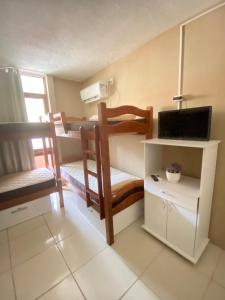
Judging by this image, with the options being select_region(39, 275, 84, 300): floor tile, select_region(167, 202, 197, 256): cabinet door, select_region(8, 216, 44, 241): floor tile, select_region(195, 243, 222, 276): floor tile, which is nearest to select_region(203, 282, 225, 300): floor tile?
select_region(195, 243, 222, 276): floor tile

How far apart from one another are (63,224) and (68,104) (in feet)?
8.12

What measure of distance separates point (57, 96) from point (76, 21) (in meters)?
1.84

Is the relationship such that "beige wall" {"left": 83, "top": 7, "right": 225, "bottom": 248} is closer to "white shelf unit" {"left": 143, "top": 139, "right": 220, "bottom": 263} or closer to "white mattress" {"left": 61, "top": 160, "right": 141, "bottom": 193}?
"white shelf unit" {"left": 143, "top": 139, "right": 220, "bottom": 263}

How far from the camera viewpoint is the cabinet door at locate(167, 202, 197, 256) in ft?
→ 4.50

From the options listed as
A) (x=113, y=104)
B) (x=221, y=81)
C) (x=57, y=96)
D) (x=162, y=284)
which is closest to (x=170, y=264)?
(x=162, y=284)

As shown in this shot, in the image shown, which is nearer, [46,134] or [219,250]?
[219,250]

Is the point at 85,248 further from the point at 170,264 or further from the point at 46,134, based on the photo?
the point at 46,134

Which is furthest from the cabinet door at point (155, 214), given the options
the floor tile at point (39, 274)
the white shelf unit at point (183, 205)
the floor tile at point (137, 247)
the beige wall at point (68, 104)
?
the beige wall at point (68, 104)

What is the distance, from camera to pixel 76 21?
146cm

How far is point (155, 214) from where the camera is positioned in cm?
169

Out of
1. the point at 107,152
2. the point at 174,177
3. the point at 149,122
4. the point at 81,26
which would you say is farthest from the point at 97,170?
the point at 81,26

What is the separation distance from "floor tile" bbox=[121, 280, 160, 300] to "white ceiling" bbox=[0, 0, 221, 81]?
2.51 m

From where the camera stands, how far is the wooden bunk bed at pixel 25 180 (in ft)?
6.20

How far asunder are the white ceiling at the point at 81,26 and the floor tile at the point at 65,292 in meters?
2.49
